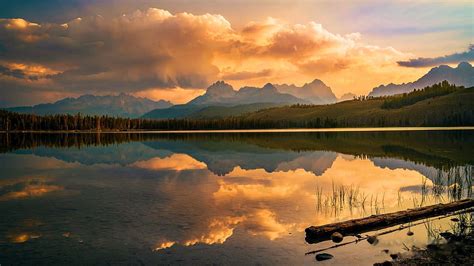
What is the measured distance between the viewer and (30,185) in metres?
35.1

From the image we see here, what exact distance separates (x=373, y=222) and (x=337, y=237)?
122 inches

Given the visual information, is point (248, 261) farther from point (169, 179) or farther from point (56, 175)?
point (56, 175)

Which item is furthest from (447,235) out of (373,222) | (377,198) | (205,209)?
(205,209)

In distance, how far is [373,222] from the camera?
19688 mm

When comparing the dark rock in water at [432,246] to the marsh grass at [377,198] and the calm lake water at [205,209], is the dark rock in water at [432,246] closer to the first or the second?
the calm lake water at [205,209]

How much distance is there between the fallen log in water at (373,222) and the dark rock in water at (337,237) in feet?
1.42

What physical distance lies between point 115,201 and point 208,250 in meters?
13.1

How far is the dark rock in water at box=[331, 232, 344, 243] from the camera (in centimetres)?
1763

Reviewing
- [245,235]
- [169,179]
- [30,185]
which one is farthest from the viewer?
[169,179]

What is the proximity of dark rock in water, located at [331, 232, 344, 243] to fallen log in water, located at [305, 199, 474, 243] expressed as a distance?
43cm

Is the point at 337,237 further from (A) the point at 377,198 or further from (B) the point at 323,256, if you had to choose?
(A) the point at 377,198

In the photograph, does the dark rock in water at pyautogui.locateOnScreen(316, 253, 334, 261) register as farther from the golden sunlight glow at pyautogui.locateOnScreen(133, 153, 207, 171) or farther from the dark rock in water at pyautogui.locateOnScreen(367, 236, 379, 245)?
the golden sunlight glow at pyautogui.locateOnScreen(133, 153, 207, 171)

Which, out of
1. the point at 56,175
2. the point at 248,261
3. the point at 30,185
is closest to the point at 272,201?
the point at 248,261

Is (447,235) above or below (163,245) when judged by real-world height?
above
